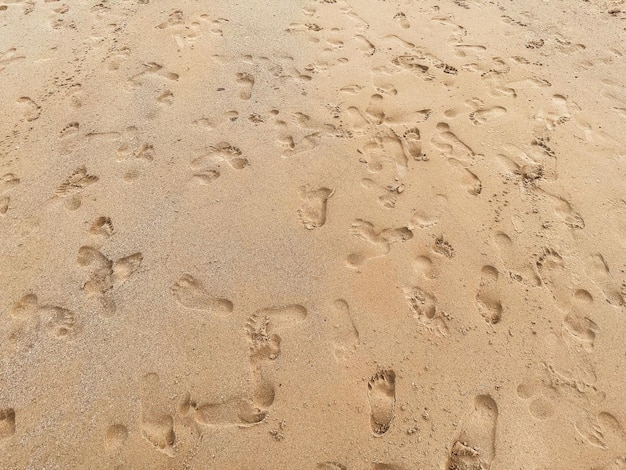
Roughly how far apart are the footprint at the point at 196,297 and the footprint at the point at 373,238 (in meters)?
0.72

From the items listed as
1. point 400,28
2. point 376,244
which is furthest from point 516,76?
point 376,244

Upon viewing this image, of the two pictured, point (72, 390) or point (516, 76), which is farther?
point (516, 76)

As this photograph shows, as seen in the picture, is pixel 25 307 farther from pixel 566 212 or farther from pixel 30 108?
pixel 566 212

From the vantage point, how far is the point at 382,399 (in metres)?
1.95

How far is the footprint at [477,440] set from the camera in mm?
1812

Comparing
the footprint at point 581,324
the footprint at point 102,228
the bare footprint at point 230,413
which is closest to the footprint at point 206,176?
the footprint at point 102,228

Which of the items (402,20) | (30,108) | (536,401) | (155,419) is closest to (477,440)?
(536,401)

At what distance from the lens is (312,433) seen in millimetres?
1879

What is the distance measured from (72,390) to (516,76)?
3680 mm

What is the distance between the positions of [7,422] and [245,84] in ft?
8.66

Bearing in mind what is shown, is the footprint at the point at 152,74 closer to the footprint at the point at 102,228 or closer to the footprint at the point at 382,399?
the footprint at the point at 102,228

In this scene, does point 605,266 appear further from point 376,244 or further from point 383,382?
point 383,382

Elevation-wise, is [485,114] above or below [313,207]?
above

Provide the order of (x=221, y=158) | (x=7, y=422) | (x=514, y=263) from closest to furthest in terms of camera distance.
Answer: (x=7, y=422) → (x=514, y=263) → (x=221, y=158)
